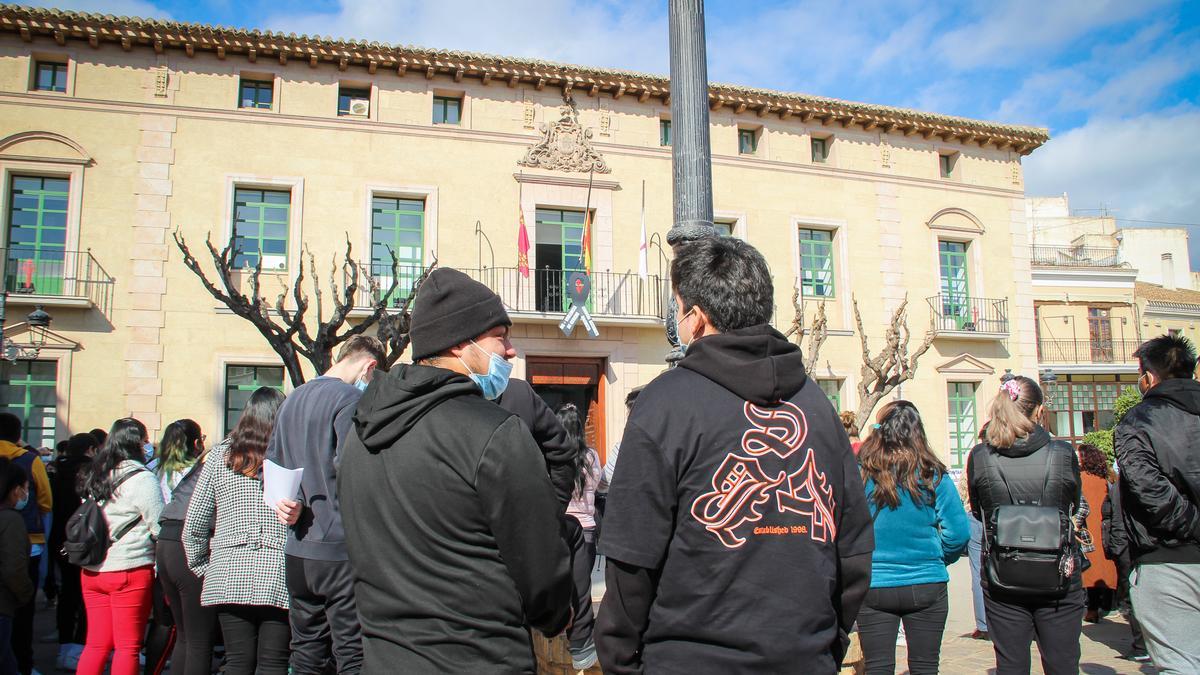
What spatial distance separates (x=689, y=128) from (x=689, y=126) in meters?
0.02

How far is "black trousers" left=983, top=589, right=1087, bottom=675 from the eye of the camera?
3654 mm

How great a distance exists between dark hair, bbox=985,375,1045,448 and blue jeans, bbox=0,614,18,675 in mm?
5045

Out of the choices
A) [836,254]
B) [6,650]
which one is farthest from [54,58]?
[836,254]

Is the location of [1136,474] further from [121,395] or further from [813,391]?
[121,395]

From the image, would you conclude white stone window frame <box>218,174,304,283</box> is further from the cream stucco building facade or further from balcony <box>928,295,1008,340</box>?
balcony <box>928,295,1008,340</box>

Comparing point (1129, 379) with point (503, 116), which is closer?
point (503, 116)

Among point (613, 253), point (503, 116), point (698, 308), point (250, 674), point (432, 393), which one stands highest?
point (503, 116)

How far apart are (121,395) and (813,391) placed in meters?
16.0

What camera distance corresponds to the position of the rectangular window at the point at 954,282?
20.5m

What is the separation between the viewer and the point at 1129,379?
31.9m

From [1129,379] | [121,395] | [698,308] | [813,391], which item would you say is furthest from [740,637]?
[1129,379]

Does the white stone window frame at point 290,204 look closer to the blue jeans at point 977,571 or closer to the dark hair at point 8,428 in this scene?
the dark hair at point 8,428

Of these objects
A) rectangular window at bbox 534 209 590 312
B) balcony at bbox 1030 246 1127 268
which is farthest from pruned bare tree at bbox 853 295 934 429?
balcony at bbox 1030 246 1127 268

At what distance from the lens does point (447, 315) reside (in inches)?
93.1
